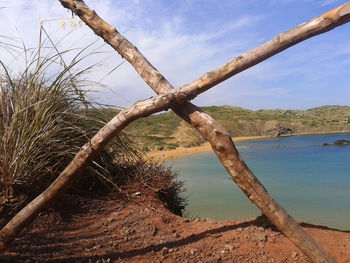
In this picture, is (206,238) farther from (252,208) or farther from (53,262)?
(252,208)

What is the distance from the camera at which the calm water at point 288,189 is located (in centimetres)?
393

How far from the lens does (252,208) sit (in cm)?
420

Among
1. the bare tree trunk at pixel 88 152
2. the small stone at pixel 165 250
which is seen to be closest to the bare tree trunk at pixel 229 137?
the bare tree trunk at pixel 88 152

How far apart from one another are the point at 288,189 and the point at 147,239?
122 inches

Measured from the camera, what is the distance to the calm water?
393 centimetres

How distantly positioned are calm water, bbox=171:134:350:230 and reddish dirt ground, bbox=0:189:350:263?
117cm

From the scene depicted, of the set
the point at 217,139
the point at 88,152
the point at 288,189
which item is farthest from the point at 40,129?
the point at 288,189

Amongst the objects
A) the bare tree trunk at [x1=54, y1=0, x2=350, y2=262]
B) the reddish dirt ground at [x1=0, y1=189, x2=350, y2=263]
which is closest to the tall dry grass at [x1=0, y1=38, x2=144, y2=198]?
the reddish dirt ground at [x1=0, y1=189, x2=350, y2=263]

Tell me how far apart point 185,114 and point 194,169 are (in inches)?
192

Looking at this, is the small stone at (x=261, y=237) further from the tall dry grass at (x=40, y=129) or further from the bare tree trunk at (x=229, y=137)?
the tall dry grass at (x=40, y=129)

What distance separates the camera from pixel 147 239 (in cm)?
257

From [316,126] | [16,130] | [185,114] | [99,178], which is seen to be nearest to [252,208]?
[99,178]

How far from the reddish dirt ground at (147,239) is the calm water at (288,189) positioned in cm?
117

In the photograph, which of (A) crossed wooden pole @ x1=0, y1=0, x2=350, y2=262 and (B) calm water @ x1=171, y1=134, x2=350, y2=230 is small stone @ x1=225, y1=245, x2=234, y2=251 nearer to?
(A) crossed wooden pole @ x1=0, y1=0, x2=350, y2=262
